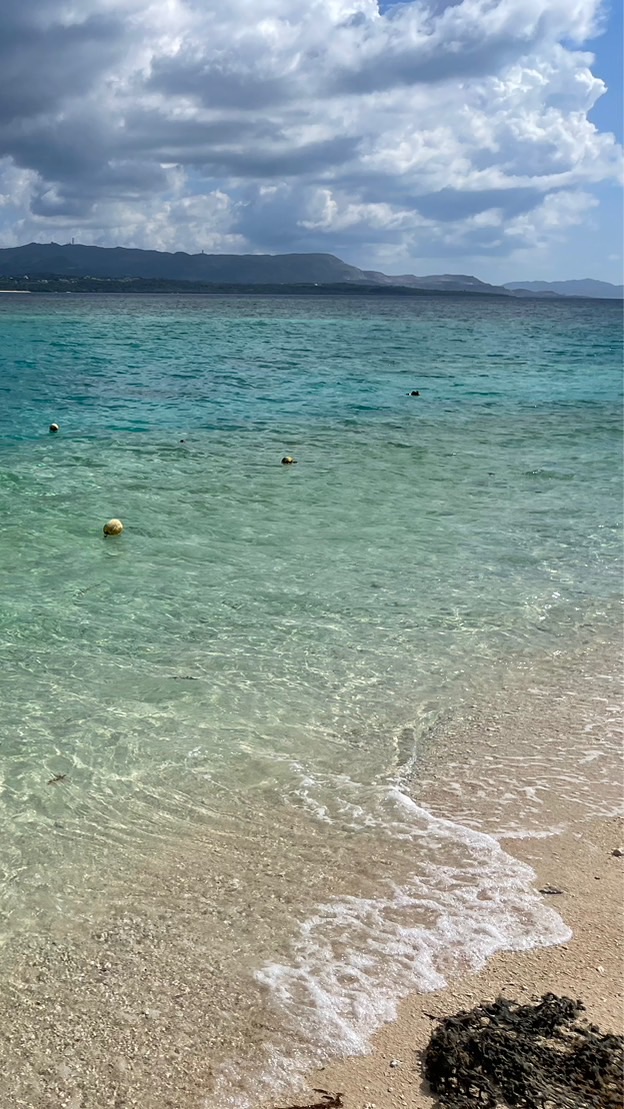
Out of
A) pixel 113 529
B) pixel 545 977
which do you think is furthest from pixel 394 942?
pixel 113 529

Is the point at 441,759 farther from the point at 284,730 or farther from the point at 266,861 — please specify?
the point at 266,861

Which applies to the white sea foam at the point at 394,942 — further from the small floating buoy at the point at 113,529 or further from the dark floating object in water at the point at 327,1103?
the small floating buoy at the point at 113,529

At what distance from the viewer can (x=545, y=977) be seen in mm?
4605

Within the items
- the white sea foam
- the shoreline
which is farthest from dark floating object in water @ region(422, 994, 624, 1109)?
the white sea foam

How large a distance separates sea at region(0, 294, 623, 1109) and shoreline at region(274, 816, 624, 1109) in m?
0.11

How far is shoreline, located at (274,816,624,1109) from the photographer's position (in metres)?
3.93

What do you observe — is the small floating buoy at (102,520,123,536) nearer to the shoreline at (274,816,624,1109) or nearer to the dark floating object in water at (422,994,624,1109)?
the shoreline at (274,816,624,1109)

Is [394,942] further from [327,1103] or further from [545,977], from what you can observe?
[327,1103]

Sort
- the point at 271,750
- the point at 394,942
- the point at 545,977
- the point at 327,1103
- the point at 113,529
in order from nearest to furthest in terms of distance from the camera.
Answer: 1. the point at 327,1103
2. the point at 545,977
3. the point at 394,942
4. the point at 271,750
5. the point at 113,529

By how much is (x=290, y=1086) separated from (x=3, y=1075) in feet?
4.07

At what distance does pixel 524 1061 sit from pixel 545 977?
76 cm

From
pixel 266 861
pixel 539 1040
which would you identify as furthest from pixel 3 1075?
pixel 539 1040

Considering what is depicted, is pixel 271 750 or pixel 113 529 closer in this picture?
pixel 271 750

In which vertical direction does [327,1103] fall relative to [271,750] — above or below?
below
